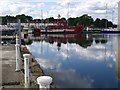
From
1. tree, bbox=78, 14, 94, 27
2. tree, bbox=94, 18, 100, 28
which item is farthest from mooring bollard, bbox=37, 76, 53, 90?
tree, bbox=94, 18, 100, 28

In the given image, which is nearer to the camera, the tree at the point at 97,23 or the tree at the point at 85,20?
the tree at the point at 85,20

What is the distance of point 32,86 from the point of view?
21.6ft

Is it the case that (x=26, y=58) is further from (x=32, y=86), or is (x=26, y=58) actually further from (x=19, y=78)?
(x=19, y=78)

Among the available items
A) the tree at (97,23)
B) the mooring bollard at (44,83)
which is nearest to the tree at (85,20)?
the tree at (97,23)

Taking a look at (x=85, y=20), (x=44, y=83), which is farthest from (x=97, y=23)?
(x=44, y=83)

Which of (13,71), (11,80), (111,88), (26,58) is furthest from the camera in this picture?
(111,88)

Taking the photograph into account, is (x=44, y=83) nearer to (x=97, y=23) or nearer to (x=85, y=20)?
(x=85, y=20)

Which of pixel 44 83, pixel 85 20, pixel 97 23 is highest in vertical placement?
Result: pixel 85 20

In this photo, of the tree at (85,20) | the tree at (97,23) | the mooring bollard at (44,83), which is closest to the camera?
the mooring bollard at (44,83)

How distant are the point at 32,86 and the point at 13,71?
2.40 m

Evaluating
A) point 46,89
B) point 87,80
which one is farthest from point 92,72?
point 46,89

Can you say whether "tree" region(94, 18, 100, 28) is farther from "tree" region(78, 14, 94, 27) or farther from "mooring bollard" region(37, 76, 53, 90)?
"mooring bollard" region(37, 76, 53, 90)

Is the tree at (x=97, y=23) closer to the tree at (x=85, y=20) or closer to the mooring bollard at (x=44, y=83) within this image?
the tree at (x=85, y=20)

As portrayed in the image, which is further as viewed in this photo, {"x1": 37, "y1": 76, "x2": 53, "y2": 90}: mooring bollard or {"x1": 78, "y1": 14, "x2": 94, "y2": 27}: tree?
{"x1": 78, "y1": 14, "x2": 94, "y2": 27}: tree
